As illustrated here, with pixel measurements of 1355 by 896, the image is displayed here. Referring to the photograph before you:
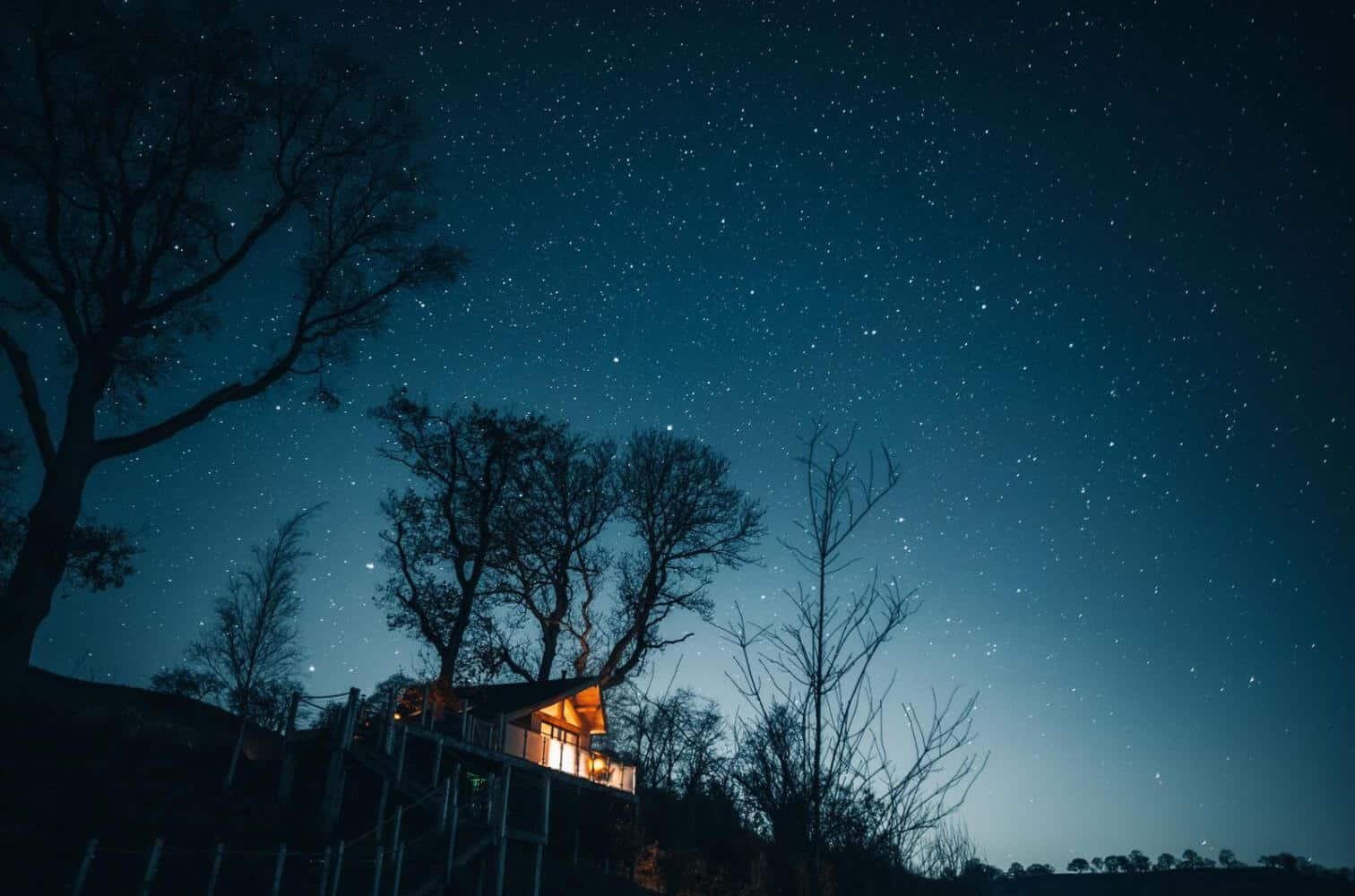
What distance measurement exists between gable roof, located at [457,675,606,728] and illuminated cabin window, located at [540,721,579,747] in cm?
99

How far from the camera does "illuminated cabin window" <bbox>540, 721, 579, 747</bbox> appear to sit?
27.6 meters

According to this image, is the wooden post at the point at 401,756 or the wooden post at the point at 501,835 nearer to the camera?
the wooden post at the point at 501,835

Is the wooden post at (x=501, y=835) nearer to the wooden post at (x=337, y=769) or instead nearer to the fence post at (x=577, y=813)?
the wooden post at (x=337, y=769)

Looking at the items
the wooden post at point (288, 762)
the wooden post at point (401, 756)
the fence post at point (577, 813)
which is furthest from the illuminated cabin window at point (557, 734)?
the wooden post at point (288, 762)

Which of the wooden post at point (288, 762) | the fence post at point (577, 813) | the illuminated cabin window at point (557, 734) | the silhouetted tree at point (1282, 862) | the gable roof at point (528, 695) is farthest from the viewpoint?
the silhouetted tree at point (1282, 862)

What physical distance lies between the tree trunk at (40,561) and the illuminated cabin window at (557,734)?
646 inches

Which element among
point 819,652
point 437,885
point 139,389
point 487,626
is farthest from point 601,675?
point 819,652

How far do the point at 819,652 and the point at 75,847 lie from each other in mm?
11703

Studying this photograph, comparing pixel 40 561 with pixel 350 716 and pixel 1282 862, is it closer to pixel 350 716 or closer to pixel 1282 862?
pixel 350 716

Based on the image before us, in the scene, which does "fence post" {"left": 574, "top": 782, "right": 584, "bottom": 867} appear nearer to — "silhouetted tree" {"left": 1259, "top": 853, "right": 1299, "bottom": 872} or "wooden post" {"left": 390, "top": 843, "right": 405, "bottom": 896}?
"wooden post" {"left": 390, "top": 843, "right": 405, "bottom": 896}

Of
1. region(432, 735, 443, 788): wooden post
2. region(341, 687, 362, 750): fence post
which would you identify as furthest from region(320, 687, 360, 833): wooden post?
region(432, 735, 443, 788): wooden post

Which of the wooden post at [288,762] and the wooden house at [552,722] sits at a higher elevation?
the wooden house at [552,722]

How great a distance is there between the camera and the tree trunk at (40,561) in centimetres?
1388

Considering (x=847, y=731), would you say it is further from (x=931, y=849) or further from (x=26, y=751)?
(x=26, y=751)
